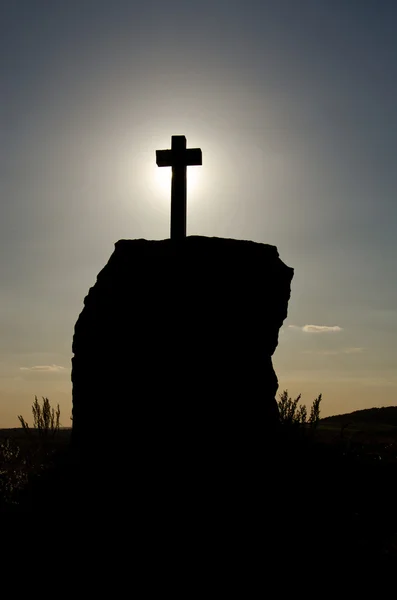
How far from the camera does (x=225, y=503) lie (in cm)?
512

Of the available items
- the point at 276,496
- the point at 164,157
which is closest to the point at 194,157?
the point at 164,157

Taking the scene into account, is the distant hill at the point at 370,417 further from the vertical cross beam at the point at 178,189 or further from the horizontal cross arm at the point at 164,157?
the horizontal cross arm at the point at 164,157

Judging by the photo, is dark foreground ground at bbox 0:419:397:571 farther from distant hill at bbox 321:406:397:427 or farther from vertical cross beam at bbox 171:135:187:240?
distant hill at bbox 321:406:397:427

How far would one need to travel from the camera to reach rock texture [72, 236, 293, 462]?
5508 millimetres

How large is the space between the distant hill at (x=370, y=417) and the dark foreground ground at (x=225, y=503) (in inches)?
292

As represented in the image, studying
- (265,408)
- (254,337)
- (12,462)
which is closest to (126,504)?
(265,408)

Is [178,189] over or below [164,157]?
below

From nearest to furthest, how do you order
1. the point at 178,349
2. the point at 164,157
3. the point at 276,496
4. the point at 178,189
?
1. the point at 276,496
2. the point at 178,349
3. the point at 178,189
4. the point at 164,157

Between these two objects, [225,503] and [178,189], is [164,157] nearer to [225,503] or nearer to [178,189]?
[178,189]

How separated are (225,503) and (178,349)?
1494mm

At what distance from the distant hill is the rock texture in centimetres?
780

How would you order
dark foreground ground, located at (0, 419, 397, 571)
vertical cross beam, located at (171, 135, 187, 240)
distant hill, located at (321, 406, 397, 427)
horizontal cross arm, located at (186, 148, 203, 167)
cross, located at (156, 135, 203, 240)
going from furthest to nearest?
distant hill, located at (321, 406, 397, 427), horizontal cross arm, located at (186, 148, 203, 167), cross, located at (156, 135, 203, 240), vertical cross beam, located at (171, 135, 187, 240), dark foreground ground, located at (0, 419, 397, 571)

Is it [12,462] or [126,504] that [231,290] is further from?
[12,462]

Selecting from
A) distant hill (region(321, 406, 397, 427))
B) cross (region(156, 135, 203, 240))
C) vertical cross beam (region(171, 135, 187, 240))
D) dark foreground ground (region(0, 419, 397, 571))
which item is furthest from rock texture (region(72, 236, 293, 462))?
distant hill (region(321, 406, 397, 427))
